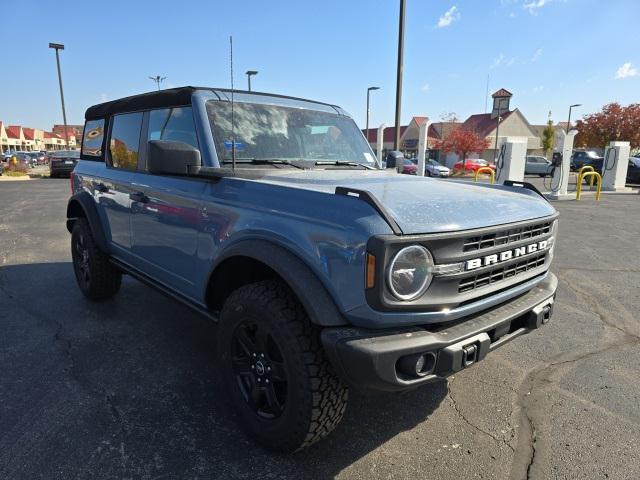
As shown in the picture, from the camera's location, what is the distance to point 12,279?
5.47 metres

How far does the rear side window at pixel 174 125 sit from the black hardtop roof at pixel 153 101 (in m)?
0.05

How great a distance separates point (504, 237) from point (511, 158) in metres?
13.4

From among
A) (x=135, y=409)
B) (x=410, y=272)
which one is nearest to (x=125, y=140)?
(x=135, y=409)

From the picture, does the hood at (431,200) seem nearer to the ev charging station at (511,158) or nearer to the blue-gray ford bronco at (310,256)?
the blue-gray ford bronco at (310,256)

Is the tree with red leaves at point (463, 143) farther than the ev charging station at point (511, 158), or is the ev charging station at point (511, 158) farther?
the tree with red leaves at point (463, 143)

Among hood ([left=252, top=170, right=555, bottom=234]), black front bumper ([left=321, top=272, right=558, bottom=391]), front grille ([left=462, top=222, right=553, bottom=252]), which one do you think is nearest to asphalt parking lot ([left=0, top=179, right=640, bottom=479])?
black front bumper ([left=321, top=272, right=558, bottom=391])

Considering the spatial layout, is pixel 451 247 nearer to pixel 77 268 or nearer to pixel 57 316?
pixel 57 316

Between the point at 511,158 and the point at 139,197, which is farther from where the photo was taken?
the point at 511,158

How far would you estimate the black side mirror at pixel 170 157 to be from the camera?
2535 millimetres

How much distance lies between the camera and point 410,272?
1969 millimetres

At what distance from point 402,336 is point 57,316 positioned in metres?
3.67

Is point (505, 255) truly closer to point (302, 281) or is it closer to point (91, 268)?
point (302, 281)

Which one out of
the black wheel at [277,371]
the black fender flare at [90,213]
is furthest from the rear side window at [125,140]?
the black wheel at [277,371]

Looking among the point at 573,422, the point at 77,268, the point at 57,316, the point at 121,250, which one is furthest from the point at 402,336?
the point at 77,268
